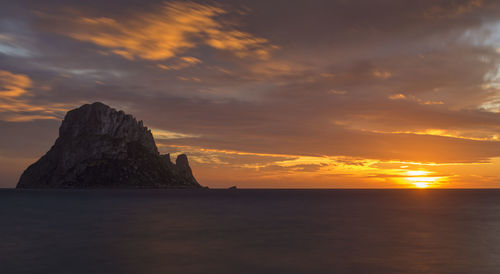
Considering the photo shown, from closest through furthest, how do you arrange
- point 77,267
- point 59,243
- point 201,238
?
point 77,267 < point 59,243 < point 201,238

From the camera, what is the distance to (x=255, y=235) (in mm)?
55500

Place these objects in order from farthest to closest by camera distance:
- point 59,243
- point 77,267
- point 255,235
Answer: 1. point 255,235
2. point 59,243
3. point 77,267

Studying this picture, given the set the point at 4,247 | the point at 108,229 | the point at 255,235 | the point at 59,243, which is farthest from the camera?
the point at 108,229

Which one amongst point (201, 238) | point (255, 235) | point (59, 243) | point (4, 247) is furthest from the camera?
point (255, 235)

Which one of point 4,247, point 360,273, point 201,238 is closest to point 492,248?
point 360,273

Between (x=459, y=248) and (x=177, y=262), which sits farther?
(x=459, y=248)

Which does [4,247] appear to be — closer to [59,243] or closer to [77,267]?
[59,243]

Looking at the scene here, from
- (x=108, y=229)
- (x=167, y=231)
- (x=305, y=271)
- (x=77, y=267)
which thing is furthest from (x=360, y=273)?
(x=108, y=229)

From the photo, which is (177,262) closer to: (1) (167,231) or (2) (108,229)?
(1) (167,231)

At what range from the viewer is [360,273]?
32219 mm

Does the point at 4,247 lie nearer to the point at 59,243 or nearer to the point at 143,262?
the point at 59,243

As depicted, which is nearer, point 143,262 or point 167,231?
point 143,262

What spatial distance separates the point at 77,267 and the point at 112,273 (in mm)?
4499

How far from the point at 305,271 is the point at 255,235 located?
23.8 meters
